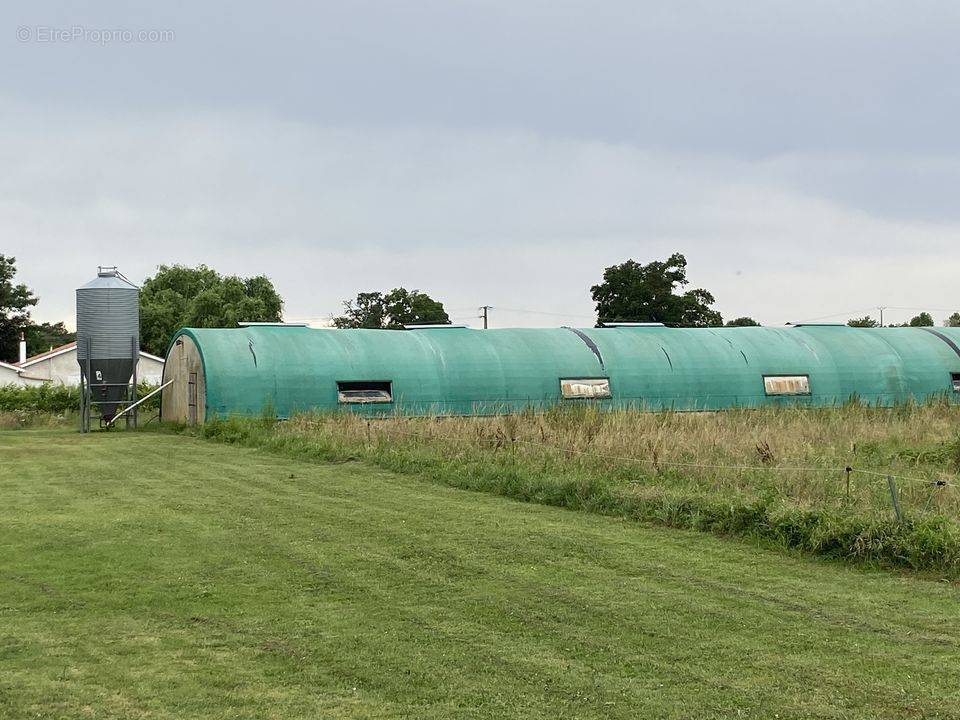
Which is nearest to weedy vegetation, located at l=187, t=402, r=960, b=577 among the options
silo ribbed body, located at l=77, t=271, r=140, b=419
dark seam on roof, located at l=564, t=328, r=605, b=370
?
dark seam on roof, located at l=564, t=328, r=605, b=370

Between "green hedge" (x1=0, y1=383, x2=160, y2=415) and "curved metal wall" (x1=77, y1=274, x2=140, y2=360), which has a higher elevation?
"curved metal wall" (x1=77, y1=274, x2=140, y2=360)

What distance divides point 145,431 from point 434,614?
90.4ft

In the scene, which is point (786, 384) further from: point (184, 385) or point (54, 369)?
point (54, 369)

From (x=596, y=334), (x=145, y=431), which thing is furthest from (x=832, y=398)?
(x=145, y=431)

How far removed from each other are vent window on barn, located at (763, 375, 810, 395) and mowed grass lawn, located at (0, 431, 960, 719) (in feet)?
77.8

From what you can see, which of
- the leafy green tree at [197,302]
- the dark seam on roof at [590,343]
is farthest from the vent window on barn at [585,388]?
the leafy green tree at [197,302]

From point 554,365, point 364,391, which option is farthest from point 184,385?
point 554,365

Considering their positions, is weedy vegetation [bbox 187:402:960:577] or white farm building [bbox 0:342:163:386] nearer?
weedy vegetation [bbox 187:402:960:577]

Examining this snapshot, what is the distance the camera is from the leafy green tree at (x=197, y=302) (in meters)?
69.8

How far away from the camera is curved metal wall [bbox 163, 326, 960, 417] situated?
108 ft

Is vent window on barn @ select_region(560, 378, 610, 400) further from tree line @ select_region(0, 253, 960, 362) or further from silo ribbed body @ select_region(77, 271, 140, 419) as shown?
tree line @ select_region(0, 253, 960, 362)

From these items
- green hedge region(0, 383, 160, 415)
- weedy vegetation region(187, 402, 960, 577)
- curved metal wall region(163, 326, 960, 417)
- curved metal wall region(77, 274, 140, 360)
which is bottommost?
weedy vegetation region(187, 402, 960, 577)

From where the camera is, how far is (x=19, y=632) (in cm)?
861

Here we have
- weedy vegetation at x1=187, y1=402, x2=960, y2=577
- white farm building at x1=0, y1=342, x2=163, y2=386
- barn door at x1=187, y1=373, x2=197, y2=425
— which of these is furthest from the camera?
white farm building at x1=0, y1=342, x2=163, y2=386
